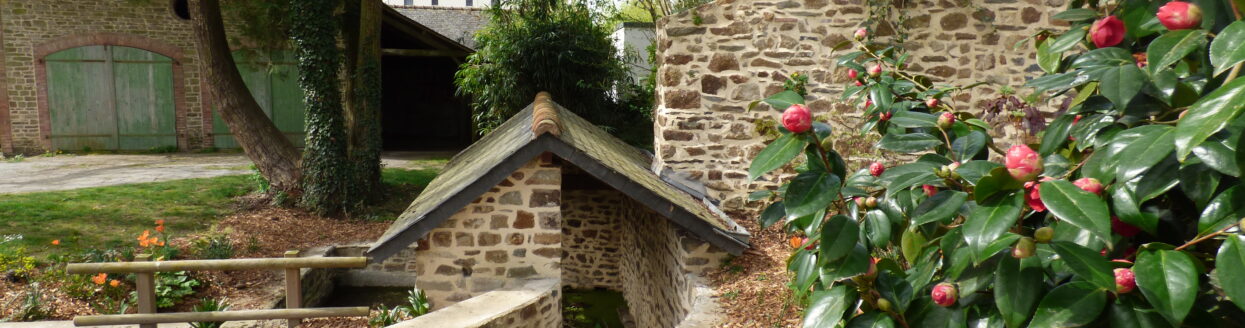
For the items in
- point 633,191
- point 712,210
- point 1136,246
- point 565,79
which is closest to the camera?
point 1136,246

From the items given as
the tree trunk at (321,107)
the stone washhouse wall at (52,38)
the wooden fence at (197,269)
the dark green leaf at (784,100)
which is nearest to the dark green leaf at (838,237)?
the dark green leaf at (784,100)

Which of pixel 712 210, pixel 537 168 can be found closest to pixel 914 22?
pixel 712 210

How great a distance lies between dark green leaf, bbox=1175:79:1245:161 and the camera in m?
0.99

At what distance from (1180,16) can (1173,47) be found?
0.06 metres

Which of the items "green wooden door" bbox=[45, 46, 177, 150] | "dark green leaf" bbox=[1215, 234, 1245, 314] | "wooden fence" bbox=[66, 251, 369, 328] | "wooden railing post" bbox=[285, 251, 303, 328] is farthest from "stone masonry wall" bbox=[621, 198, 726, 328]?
"green wooden door" bbox=[45, 46, 177, 150]

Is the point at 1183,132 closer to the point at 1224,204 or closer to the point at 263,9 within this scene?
the point at 1224,204

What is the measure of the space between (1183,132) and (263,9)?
13.9m

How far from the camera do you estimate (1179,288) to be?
3.57 feet

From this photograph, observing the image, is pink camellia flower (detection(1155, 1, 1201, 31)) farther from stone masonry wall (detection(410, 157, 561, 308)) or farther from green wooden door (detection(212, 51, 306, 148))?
green wooden door (detection(212, 51, 306, 148))

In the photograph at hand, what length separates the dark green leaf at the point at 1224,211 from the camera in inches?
44.6

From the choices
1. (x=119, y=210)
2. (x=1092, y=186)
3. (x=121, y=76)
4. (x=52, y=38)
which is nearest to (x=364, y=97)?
(x=119, y=210)

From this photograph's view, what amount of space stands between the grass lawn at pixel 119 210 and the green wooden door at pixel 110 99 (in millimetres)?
5400

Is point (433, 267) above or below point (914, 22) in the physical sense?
below

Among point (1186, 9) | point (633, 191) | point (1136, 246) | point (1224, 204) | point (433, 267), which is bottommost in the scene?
point (433, 267)
